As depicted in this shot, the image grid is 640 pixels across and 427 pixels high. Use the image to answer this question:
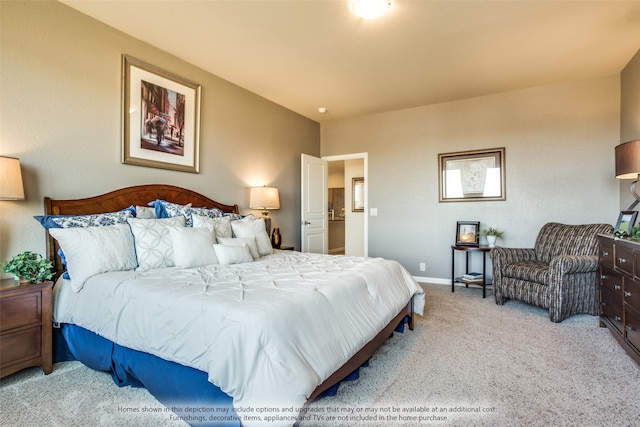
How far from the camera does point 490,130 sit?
4.38m

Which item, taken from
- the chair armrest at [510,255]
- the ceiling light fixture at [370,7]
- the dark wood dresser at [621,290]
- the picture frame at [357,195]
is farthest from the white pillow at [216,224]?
the picture frame at [357,195]

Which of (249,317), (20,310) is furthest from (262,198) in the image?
(249,317)

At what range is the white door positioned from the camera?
491 centimetres

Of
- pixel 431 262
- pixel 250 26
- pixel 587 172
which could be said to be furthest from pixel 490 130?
pixel 250 26

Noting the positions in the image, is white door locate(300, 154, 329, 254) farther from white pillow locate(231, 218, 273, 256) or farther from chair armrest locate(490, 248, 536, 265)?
chair armrest locate(490, 248, 536, 265)

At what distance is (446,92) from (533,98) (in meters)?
1.08

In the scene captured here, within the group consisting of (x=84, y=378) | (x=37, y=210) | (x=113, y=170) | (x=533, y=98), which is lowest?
(x=84, y=378)

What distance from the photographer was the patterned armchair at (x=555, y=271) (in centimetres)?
301

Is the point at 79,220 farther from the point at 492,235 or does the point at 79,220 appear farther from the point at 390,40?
the point at 492,235

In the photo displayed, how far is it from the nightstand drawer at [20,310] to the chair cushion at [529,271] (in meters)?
4.13

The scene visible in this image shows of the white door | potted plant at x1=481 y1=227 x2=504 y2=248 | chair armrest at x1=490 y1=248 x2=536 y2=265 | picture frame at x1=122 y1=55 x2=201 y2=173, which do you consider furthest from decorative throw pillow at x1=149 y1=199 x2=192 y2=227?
potted plant at x1=481 y1=227 x2=504 y2=248

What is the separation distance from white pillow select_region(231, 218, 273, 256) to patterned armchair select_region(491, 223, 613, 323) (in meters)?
2.59

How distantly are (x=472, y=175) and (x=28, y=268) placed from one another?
15.7 feet

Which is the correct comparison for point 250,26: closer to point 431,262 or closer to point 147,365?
point 147,365
